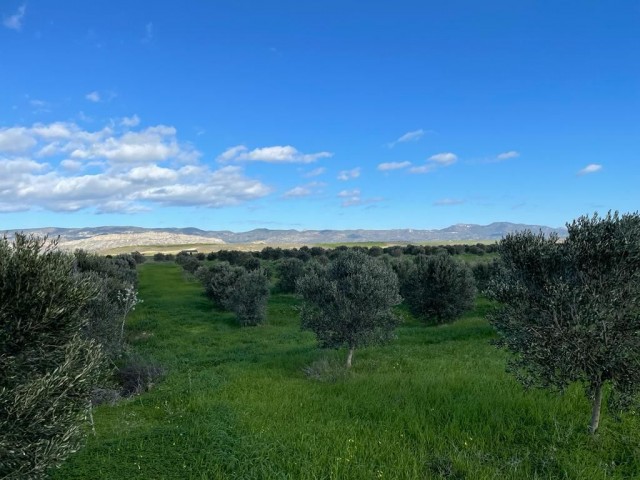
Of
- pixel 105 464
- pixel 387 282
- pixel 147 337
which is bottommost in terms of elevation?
pixel 147 337

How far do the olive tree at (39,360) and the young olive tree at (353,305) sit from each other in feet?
53.2

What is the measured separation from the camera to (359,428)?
16922mm

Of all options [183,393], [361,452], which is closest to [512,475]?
[361,452]

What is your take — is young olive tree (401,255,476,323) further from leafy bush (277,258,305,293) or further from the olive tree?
the olive tree

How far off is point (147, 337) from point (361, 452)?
40.0 meters

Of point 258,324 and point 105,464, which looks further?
point 258,324

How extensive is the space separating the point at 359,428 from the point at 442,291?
35.0 meters

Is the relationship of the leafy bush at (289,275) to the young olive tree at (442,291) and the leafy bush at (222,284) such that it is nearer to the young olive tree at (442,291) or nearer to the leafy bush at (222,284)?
the leafy bush at (222,284)

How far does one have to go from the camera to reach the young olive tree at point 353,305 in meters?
27.3

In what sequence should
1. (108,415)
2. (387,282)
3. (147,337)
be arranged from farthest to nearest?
1. (147,337)
2. (387,282)
3. (108,415)

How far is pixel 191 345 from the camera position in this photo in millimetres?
42906

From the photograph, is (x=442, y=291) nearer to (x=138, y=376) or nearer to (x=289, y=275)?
(x=289, y=275)

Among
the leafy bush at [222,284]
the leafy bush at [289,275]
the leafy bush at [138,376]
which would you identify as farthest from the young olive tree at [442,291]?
the leafy bush at [138,376]

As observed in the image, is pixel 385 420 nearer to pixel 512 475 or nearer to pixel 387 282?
pixel 512 475
